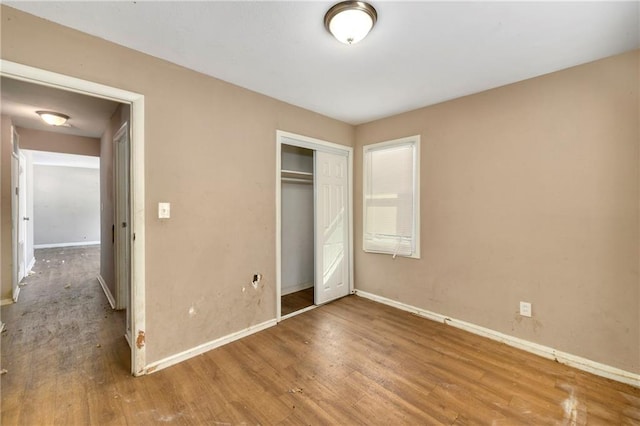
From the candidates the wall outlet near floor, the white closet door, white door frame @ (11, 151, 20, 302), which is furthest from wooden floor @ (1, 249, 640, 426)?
white door frame @ (11, 151, 20, 302)

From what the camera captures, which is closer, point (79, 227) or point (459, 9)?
point (459, 9)

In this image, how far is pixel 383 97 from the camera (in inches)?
114

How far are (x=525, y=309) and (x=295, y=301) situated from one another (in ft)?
8.57

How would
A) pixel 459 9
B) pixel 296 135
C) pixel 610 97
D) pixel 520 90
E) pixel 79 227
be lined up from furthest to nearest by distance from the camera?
pixel 79 227, pixel 296 135, pixel 520 90, pixel 610 97, pixel 459 9

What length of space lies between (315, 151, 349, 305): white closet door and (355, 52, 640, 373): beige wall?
40.6 inches

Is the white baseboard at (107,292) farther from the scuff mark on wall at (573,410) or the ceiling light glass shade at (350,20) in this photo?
the scuff mark on wall at (573,410)

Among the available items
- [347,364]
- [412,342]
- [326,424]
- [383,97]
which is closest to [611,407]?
[412,342]

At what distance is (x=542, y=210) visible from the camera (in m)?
2.37

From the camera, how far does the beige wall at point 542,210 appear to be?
2.03m

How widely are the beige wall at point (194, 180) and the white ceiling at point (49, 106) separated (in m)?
1.16

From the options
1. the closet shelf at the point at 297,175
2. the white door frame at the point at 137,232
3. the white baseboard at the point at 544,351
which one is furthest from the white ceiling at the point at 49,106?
the white baseboard at the point at 544,351

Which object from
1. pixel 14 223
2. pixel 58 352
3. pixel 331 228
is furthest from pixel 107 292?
pixel 331 228

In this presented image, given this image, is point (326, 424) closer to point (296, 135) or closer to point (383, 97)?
point (296, 135)

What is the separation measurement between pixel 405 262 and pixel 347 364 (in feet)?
5.15
